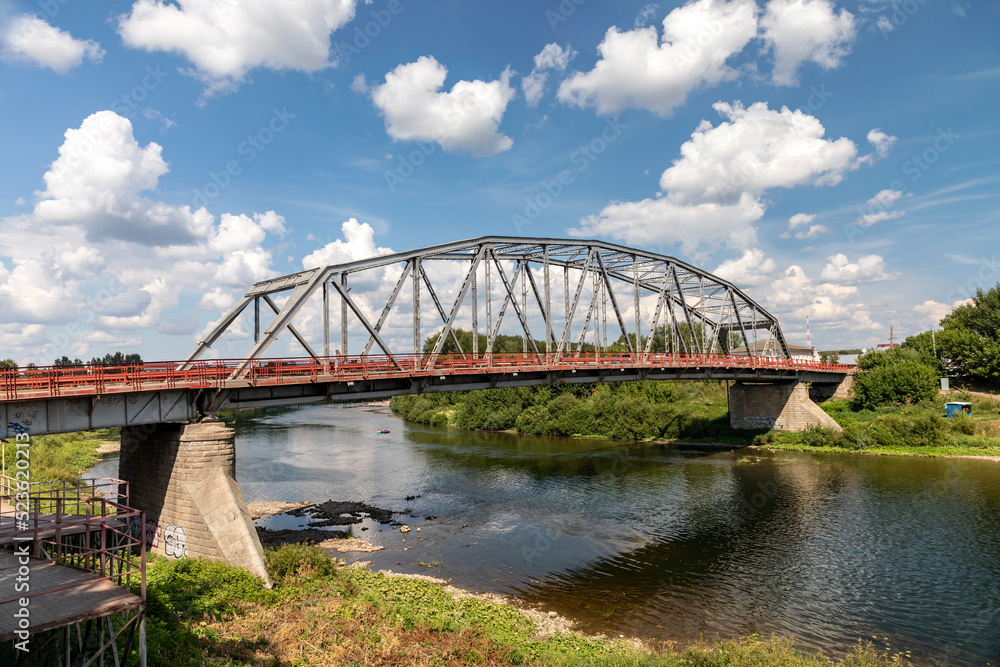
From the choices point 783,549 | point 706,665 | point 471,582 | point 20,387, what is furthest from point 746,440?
point 20,387

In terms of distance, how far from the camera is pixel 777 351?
69188mm

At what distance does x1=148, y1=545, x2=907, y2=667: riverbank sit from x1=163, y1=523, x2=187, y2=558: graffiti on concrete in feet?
2.88

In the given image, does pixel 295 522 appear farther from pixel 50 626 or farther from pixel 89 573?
pixel 50 626

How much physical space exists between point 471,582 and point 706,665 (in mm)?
10520

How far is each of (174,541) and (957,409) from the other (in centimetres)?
6237

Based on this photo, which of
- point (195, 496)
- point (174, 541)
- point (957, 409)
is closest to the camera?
point (195, 496)

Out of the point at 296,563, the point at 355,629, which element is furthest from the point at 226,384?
the point at 355,629

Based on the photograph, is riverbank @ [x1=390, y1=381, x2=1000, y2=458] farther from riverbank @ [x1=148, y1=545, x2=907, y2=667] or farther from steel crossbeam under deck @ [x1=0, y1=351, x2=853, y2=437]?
riverbank @ [x1=148, y1=545, x2=907, y2=667]

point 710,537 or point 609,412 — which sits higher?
point 609,412

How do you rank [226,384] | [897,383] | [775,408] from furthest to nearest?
[775,408]
[897,383]
[226,384]

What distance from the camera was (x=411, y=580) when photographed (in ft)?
70.7

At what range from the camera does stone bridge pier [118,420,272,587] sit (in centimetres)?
1983

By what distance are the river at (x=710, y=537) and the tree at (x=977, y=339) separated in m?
20.9

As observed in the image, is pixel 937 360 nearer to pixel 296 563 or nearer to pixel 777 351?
pixel 777 351
